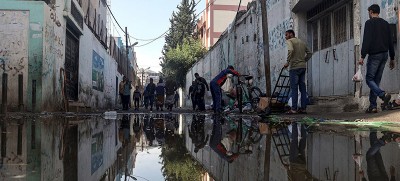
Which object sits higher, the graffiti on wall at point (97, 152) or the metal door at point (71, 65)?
the metal door at point (71, 65)

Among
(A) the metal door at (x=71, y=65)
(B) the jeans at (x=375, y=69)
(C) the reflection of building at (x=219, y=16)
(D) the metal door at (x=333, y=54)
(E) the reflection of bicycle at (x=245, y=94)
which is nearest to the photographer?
(B) the jeans at (x=375, y=69)

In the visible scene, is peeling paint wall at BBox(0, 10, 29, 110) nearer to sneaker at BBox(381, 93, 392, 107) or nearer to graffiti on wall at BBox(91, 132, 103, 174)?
graffiti on wall at BBox(91, 132, 103, 174)

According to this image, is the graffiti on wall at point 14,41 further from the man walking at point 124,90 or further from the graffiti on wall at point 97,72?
the graffiti on wall at point 97,72

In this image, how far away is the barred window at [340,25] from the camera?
34.1 ft

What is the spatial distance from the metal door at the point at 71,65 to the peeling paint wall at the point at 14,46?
2.85 metres

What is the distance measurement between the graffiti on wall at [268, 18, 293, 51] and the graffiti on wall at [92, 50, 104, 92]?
9.73m

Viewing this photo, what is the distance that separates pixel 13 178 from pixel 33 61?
10.0 metres

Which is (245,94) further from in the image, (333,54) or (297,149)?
(297,149)

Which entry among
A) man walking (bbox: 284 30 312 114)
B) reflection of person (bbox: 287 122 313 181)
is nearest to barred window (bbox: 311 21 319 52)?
man walking (bbox: 284 30 312 114)

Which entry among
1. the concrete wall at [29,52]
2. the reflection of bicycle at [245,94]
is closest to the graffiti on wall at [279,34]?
→ the reflection of bicycle at [245,94]

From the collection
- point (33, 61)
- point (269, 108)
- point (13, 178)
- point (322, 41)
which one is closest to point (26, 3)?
point (33, 61)

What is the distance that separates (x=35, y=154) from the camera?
3320mm

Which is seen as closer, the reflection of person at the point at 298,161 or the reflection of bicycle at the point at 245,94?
the reflection of person at the point at 298,161

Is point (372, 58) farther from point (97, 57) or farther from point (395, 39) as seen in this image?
point (97, 57)
